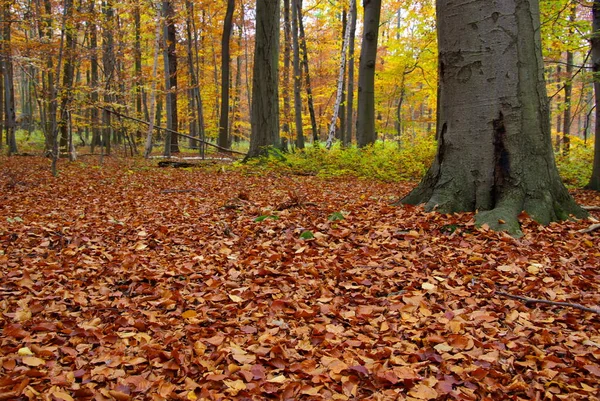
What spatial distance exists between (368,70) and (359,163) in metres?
3.07

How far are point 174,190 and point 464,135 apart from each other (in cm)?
521

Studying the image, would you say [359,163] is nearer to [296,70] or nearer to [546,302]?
[296,70]

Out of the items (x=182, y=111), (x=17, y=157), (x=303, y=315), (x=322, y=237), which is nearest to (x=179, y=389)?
(x=303, y=315)

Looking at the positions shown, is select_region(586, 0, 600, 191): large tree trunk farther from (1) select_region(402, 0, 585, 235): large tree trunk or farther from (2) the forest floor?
(2) the forest floor

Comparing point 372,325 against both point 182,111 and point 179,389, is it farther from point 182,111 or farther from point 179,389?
point 182,111

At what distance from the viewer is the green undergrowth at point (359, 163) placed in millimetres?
9453

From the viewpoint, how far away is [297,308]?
2826 mm

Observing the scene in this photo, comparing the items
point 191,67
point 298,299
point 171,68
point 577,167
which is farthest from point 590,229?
point 171,68

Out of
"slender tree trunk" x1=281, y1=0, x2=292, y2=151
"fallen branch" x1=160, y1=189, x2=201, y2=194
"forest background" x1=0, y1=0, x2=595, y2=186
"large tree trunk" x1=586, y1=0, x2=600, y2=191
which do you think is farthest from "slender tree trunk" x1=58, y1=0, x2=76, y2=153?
"large tree trunk" x1=586, y1=0, x2=600, y2=191

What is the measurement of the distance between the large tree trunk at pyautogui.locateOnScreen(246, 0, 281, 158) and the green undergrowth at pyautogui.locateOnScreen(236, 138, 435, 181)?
59 centimetres

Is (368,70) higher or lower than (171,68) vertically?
lower

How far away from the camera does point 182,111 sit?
25.9m

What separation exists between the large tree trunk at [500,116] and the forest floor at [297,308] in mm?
351

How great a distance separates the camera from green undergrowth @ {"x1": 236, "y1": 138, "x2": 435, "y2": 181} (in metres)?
9.45
